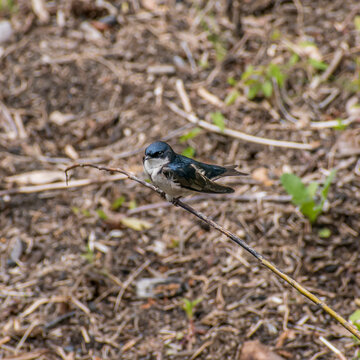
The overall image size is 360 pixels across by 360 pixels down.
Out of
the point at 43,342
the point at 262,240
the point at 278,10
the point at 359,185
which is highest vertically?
the point at 278,10

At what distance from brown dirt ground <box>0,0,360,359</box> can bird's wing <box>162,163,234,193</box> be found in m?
1.02

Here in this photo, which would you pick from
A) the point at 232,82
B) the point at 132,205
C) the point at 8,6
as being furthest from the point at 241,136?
the point at 8,6

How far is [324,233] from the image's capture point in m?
4.22

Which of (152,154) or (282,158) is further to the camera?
(282,158)

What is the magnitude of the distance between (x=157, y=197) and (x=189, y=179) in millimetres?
1581

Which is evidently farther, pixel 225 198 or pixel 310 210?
pixel 225 198

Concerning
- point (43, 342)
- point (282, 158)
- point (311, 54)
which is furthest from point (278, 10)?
point (43, 342)

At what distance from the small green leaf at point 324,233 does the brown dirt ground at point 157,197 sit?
32 millimetres

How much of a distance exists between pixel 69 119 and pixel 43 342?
2.80 meters

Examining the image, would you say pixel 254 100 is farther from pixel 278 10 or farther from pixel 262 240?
pixel 262 240

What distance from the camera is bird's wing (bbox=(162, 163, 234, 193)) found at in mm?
3363

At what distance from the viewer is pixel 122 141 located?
18.1 ft

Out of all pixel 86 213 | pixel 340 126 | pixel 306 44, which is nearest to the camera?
pixel 86 213

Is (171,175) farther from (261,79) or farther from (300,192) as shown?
(261,79)
